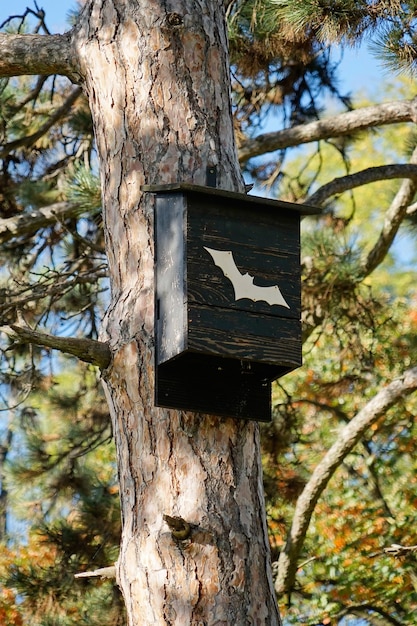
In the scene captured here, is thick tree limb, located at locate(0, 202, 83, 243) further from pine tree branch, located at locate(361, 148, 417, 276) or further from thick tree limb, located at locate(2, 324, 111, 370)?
thick tree limb, located at locate(2, 324, 111, 370)

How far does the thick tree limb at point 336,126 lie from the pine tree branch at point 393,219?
14.3 inches

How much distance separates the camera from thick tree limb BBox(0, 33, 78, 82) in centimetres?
321

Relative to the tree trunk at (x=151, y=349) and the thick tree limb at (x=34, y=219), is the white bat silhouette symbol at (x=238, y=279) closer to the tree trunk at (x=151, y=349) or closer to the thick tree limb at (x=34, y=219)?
the tree trunk at (x=151, y=349)

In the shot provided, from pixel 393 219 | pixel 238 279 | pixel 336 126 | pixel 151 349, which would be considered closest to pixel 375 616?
pixel 393 219

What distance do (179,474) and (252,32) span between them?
2.91 meters

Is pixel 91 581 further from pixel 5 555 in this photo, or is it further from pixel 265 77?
pixel 5 555

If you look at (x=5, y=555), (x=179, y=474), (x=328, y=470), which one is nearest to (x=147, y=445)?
(x=179, y=474)

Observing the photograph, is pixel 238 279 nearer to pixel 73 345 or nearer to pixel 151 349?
pixel 151 349

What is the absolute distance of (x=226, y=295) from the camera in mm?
2570

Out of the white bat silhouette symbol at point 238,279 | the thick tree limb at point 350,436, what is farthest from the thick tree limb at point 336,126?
the white bat silhouette symbol at point 238,279

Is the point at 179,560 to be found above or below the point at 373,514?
below

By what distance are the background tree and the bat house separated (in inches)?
4.6

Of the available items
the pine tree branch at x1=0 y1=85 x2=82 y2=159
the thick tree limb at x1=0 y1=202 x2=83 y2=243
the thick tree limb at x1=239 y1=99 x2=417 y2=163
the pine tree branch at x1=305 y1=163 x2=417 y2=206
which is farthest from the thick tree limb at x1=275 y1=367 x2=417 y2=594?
the pine tree branch at x1=0 y1=85 x2=82 y2=159

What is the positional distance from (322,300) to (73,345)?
9.23ft
